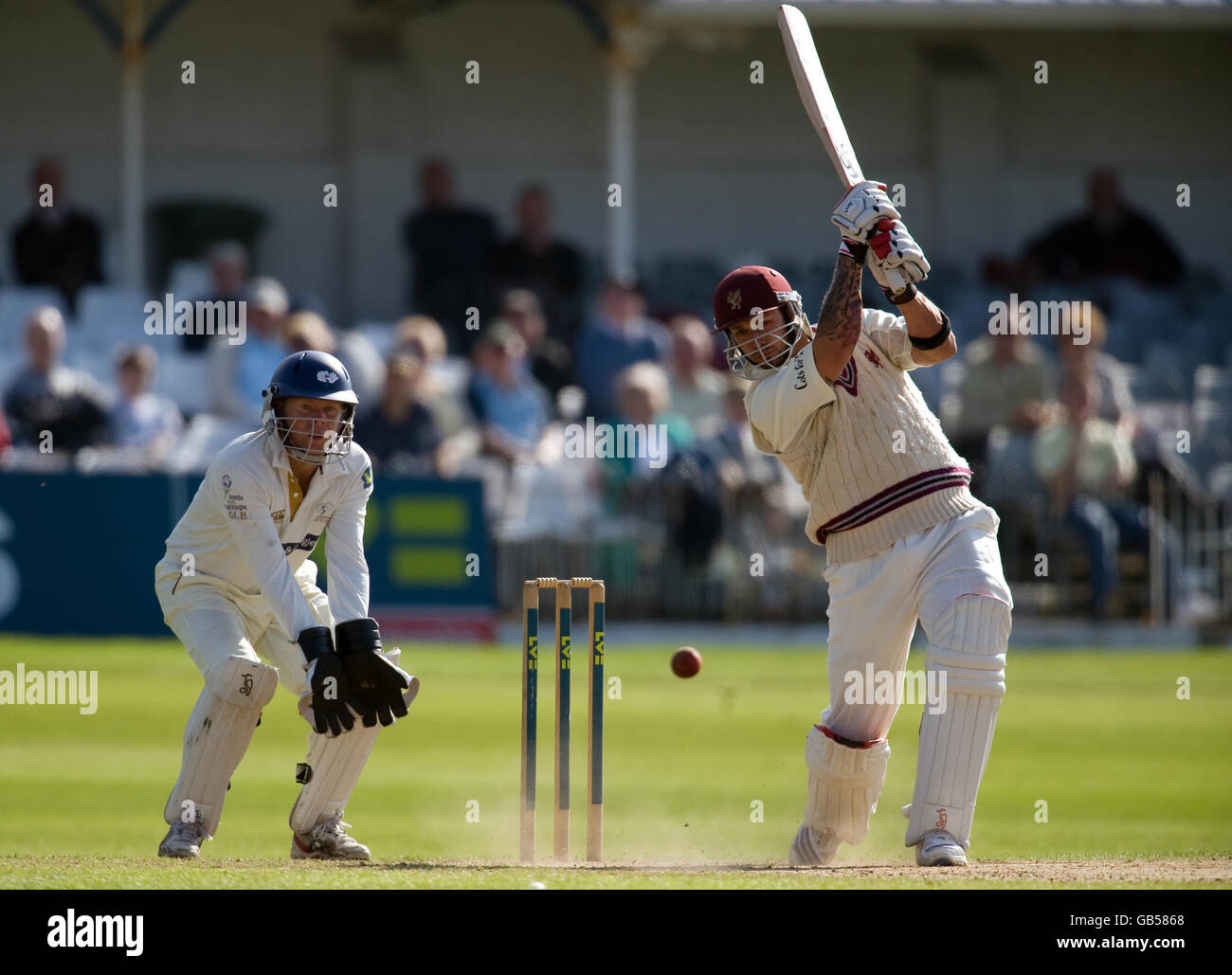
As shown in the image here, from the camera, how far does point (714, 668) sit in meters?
13.3

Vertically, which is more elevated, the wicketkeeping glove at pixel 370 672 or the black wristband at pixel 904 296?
the black wristband at pixel 904 296

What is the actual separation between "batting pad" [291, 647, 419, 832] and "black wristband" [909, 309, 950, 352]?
202cm

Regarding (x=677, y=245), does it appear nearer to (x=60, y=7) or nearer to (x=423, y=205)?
(x=423, y=205)

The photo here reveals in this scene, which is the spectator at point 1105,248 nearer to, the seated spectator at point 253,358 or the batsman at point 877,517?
the seated spectator at point 253,358

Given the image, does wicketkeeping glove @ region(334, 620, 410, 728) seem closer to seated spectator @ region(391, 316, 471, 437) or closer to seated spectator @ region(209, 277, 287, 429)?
seated spectator @ region(391, 316, 471, 437)

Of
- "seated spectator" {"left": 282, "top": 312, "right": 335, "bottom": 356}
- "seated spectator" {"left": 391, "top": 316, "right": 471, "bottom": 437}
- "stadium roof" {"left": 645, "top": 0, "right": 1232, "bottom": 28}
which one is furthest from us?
"stadium roof" {"left": 645, "top": 0, "right": 1232, "bottom": 28}

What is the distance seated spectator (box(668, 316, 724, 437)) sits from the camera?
1493 centimetres

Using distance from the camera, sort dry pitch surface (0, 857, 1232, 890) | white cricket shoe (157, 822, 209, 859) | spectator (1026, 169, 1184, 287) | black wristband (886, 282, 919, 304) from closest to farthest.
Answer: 1. dry pitch surface (0, 857, 1232, 890)
2. black wristband (886, 282, 919, 304)
3. white cricket shoe (157, 822, 209, 859)
4. spectator (1026, 169, 1184, 287)

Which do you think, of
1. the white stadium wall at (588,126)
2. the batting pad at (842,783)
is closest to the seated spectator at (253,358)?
the white stadium wall at (588,126)

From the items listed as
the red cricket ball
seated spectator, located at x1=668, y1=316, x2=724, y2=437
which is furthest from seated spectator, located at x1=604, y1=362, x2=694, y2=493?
the red cricket ball

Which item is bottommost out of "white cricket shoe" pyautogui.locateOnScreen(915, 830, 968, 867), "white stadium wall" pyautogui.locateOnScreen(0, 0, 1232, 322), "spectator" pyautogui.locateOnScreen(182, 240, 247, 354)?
"white cricket shoe" pyautogui.locateOnScreen(915, 830, 968, 867)

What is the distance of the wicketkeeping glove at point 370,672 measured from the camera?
6184 mm

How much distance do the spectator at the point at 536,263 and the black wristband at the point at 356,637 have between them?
1081 cm
